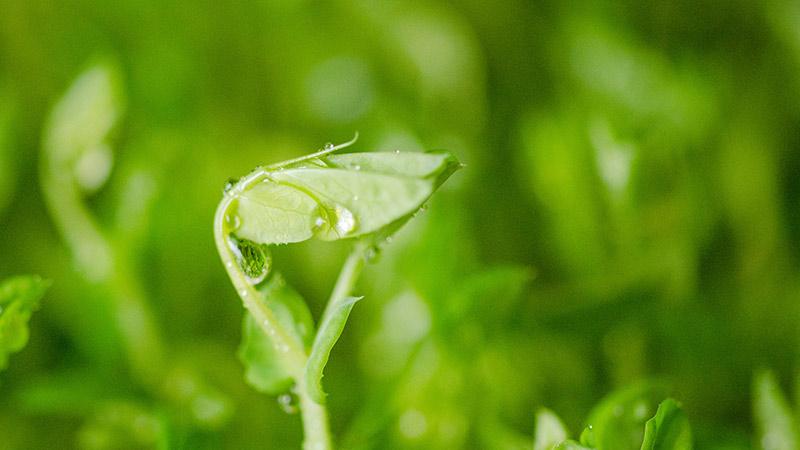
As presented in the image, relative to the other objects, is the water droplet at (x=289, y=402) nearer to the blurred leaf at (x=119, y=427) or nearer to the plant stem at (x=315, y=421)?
the plant stem at (x=315, y=421)

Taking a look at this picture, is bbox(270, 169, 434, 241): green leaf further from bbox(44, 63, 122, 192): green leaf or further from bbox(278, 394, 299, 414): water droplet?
bbox(44, 63, 122, 192): green leaf

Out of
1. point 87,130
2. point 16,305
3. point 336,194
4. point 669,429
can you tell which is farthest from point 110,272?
point 669,429

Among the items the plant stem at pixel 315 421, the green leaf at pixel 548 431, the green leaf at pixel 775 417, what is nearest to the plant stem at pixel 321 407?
the plant stem at pixel 315 421

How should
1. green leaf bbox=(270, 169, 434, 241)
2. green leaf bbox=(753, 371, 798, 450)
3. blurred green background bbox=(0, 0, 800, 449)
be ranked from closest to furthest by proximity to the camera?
green leaf bbox=(270, 169, 434, 241), green leaf bbox=(753, 371, 798, 450), blurred green background bbox=(0, 0, 800, 449)

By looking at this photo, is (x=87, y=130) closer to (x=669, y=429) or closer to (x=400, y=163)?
(x=400, y=163)

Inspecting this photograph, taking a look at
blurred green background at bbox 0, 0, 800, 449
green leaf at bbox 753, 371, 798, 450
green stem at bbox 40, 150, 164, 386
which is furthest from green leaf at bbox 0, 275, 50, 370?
green leaf at bbox 753, 371, 798, 450

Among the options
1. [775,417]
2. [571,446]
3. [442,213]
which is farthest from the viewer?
[442,213]

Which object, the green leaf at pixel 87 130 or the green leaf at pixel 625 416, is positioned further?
the green leaf at pixel 87 130
